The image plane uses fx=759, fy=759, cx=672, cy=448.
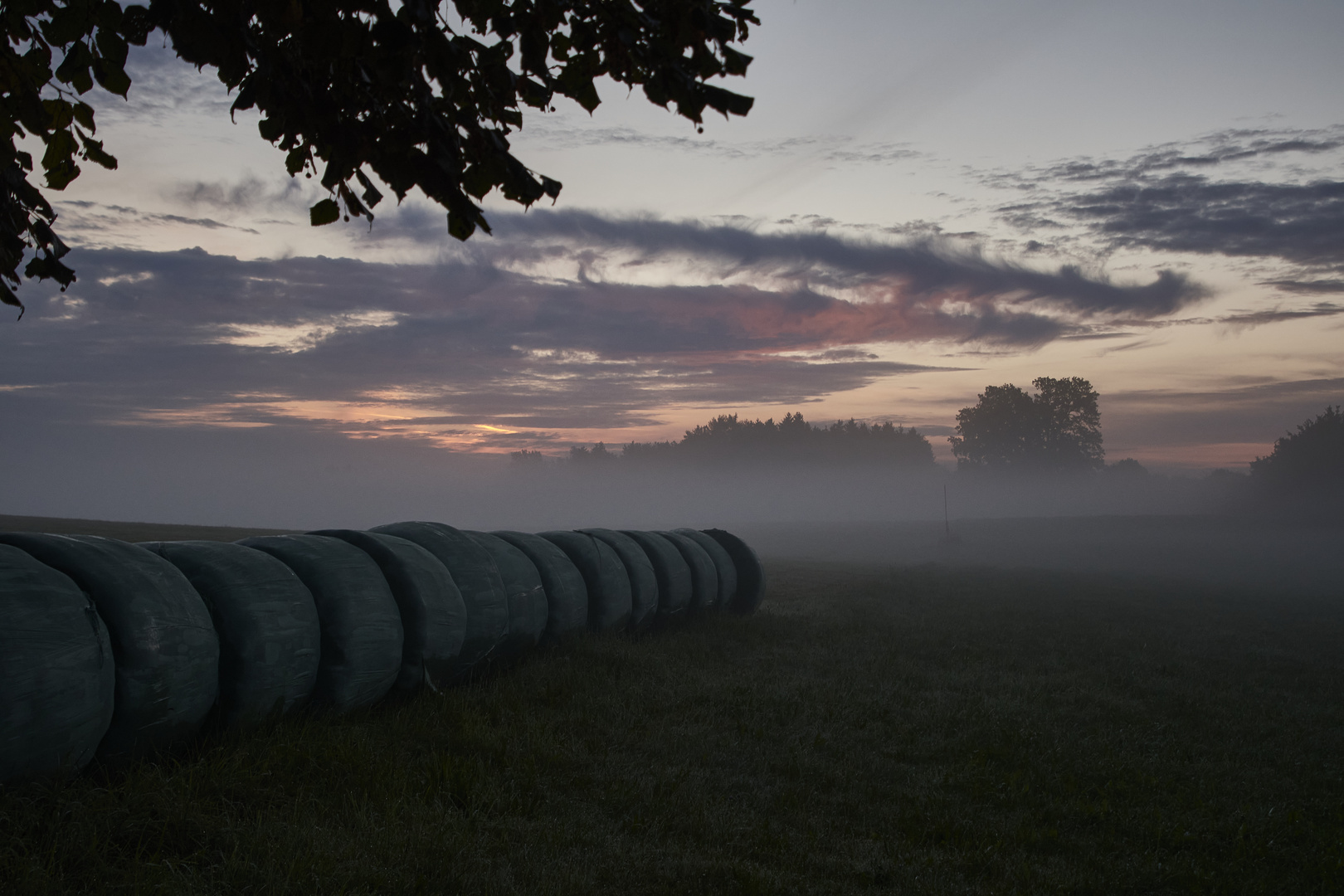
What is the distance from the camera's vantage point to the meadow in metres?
4.09

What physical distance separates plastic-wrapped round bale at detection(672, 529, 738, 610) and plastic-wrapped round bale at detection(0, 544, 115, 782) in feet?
30.6

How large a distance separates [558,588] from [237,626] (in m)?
4.15

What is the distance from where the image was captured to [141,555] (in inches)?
207

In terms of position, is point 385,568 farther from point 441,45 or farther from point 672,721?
point 441,45

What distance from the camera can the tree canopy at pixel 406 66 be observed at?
10.5ft

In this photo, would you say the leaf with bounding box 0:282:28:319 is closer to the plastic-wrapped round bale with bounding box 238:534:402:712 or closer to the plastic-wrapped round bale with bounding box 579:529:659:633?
the plastic-wrapped round bale with bounding box 238:534:402:712

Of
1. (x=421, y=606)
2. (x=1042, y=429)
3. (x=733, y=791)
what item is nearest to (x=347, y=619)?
(x=421, y=606)

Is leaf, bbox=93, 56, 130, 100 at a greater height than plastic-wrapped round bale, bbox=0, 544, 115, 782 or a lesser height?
greater

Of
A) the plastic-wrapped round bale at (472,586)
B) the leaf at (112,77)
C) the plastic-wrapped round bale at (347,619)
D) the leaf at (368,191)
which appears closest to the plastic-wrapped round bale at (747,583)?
the plastic-wrapped round bale at (472,586)

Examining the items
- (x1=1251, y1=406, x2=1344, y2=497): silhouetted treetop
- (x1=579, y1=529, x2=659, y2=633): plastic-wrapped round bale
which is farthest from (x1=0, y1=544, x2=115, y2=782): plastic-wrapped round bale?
(x1=1251, y1=406, x2=1344, y2=497): silhouetted treetop

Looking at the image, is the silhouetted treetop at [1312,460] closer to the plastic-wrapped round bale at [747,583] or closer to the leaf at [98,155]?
the plastic-wrapped round bale at [747,583]

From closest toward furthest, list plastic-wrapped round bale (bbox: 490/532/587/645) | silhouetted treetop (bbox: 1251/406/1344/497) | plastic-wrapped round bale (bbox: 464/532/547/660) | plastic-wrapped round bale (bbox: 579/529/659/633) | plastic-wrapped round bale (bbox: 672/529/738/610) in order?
1. plastic-wrapped round bale (bbox: 464/532/547/660)
2. plastic-wrapped round bale (bbox: 490/532/587/645)
3. plastic-wrapped round bale (bbox: 579/529/659/633)
4. plastic-wrapped round bale (bbox: 672/529/738/610)
5. silhouetted treetop (bbox: 1251/406/1344/497)

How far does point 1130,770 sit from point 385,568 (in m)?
6.89

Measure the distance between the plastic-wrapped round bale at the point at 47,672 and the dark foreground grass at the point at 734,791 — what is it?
0.77 ft
